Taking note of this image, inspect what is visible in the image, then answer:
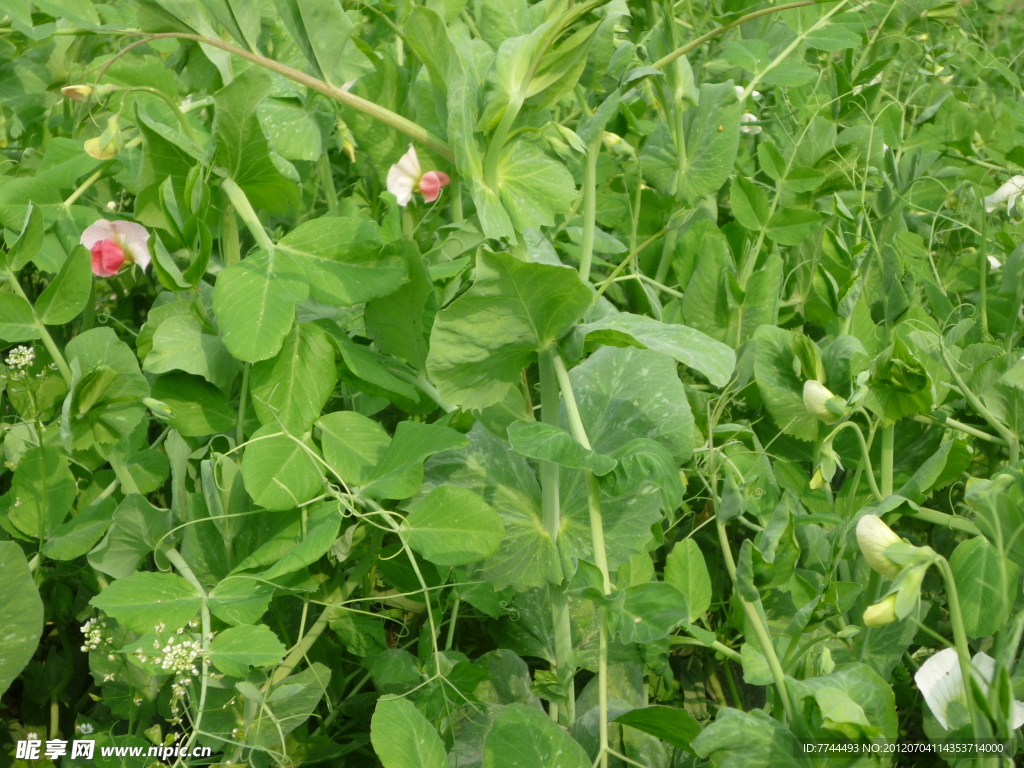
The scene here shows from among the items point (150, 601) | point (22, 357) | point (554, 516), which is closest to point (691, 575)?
point (554, 516)

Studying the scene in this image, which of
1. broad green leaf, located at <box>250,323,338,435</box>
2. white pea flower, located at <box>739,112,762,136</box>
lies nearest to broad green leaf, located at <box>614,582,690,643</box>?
broad green leaf, located at <box>250,323,338,435</box>

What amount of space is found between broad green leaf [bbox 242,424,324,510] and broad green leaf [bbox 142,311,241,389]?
10cm

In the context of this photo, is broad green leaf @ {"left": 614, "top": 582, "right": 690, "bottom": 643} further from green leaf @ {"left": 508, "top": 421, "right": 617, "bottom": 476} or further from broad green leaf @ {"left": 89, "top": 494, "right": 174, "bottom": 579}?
broad green leaf @ {"left": 89, "top": 494, "right": 174, "bottom": 579}

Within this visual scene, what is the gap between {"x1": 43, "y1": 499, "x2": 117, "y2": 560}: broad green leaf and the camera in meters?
0.80

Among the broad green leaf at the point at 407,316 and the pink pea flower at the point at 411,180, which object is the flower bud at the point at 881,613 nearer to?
the broad green leaf at the point at 407,316

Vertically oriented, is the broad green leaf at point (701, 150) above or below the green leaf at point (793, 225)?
above

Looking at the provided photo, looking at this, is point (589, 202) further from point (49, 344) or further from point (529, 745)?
point (49, 344)

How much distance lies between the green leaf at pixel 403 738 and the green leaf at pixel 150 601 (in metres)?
0.19

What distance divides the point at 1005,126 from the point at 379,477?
1.28m

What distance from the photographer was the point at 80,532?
80 centimetres

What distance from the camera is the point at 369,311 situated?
0.81m

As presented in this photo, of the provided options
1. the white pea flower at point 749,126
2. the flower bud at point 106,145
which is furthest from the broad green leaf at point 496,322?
the white pea flower at point 749,126

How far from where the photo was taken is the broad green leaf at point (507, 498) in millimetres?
706

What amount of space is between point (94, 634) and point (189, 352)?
255 millimetres
